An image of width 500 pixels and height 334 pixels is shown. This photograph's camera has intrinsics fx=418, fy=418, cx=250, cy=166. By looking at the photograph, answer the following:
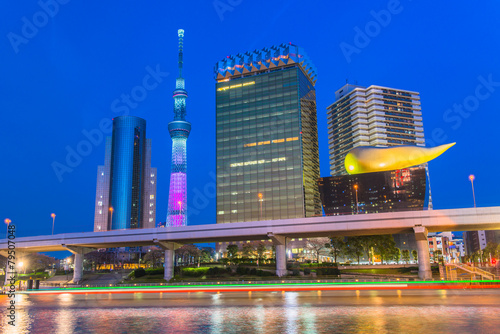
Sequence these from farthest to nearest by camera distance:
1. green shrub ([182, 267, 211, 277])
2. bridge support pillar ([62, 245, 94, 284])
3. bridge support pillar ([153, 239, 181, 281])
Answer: bridge support pillar ([62, 245, 94, 284]), green shrub ([182, 267, 211, 277]), bridge support pillar ([153, 239, 181, 281])

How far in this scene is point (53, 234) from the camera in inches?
3339

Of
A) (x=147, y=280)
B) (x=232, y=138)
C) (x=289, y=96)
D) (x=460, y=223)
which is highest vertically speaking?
(x=289, y=96)

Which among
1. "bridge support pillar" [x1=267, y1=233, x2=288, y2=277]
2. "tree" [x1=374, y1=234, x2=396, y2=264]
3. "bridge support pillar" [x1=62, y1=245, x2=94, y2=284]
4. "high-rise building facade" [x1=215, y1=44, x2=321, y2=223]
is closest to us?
"bridge support pillar" [x1=267, y1=233, x2=288, y2=277]

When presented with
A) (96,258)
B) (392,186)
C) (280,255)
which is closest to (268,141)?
(392,186)

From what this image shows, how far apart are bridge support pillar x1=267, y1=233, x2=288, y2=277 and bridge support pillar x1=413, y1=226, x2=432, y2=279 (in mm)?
20970

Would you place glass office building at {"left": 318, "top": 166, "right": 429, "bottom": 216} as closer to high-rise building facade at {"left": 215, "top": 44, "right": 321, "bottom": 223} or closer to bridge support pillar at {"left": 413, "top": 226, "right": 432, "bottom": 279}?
bridge support pillar at {"left": 413, "top": 226, "right": 432, "bottom": 279}

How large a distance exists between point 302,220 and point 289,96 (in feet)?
351

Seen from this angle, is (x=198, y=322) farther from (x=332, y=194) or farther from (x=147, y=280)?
(x=332, y=194)

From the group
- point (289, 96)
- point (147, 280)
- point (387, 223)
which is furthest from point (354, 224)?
point (289, 96)

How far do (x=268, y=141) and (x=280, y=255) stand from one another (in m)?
101

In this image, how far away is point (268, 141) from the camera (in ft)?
554

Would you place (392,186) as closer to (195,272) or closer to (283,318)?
(195,272)

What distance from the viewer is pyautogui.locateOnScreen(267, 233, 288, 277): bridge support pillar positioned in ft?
227

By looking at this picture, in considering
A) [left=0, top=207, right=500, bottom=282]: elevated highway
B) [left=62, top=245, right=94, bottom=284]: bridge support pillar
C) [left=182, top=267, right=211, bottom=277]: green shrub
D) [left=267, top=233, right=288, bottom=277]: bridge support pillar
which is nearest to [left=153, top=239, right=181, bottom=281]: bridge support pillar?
[left=0, top=207, right=500, bottom=282]: elevated highway
